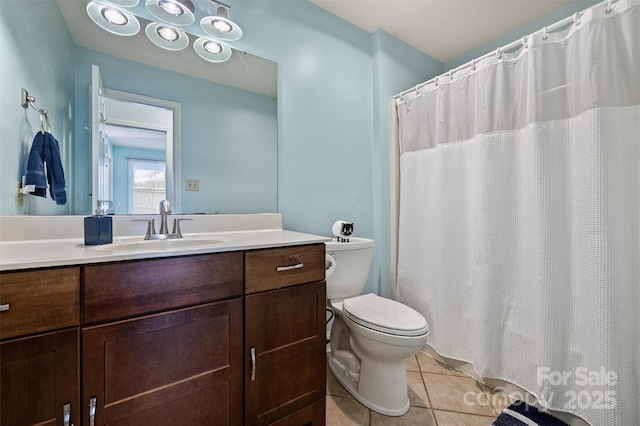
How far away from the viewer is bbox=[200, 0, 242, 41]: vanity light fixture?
1346 mm

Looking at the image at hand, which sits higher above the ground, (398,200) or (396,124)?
(396,124)

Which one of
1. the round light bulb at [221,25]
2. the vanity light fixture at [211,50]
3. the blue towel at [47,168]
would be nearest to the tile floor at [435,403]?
the blue towel at [47,168]

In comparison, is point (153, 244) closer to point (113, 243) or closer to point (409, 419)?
point (113, 243)

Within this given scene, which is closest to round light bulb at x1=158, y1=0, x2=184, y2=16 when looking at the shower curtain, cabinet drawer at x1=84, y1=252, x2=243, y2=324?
cabinet drawer at x1=84, y1=252, x2=243, y2=324

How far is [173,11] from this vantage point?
1.26 m

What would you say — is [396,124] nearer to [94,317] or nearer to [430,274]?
[430,274]

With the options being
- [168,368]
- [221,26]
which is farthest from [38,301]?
[221,26]

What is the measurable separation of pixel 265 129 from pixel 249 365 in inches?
47.6

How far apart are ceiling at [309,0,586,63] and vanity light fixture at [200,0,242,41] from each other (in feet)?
2.16

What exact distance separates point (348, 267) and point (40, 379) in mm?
1216

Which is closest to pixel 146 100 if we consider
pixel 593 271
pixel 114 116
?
pixel 114 116

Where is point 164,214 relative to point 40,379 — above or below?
above

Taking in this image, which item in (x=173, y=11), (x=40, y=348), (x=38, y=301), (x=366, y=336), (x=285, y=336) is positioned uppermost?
(x=173, y=11)

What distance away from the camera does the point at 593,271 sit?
3.54ft
